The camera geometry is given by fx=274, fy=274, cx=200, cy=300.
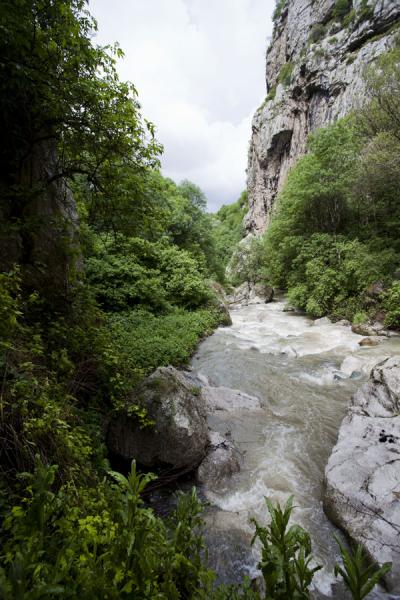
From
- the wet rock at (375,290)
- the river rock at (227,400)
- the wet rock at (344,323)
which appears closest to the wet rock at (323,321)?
the wet rock at (344,323)

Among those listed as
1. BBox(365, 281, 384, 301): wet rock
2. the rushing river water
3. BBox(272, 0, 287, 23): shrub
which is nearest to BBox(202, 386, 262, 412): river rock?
the rushing river water

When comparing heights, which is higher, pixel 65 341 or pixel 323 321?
pixel 65 341

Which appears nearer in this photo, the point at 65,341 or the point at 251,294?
the point at 65,341

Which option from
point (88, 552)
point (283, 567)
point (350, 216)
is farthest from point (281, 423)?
point (350, 216)

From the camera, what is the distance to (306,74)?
36719 mm

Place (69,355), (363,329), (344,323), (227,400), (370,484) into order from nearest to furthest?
(370,484), (69,355), (227,400), (363,329), (344,323)

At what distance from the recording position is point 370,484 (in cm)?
376

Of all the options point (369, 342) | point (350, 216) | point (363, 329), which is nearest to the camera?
point (369, 342)

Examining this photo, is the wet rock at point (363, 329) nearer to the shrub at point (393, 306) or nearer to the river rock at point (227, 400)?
the shrub at point (393, 306)

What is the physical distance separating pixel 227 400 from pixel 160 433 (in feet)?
10.3

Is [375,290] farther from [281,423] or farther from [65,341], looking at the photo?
[65,341]

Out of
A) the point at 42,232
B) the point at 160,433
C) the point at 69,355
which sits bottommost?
the point at 160,433

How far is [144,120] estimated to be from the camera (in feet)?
13.6

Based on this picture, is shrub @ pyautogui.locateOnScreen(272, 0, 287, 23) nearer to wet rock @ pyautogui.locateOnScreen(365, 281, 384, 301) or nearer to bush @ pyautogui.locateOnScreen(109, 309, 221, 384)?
wet rock @ pyautogui.locateOnScreen(365, 281, 384, 301)
